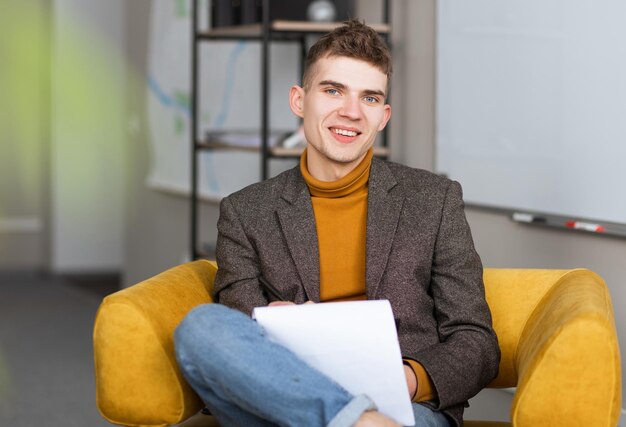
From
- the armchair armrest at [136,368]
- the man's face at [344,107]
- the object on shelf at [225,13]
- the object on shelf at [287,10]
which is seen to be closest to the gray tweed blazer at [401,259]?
the man's face at [344,107]

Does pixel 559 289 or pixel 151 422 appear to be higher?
pixel 559 289

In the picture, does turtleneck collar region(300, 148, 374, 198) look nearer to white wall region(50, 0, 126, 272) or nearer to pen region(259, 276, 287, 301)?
pen region(259, 276, 287, 301)

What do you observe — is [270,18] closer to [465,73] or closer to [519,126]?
[465,73]

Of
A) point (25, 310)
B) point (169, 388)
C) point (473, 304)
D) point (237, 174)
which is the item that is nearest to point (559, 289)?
point (473, 304)

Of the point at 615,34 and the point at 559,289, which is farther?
the point at 615,34

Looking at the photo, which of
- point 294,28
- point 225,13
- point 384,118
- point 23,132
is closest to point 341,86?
point 384,118

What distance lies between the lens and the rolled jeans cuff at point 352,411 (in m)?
1.65

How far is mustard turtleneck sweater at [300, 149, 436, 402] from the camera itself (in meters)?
2.18

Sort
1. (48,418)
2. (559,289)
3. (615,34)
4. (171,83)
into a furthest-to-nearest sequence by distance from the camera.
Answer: (171,83), (48,418), (615,34), (559,289)

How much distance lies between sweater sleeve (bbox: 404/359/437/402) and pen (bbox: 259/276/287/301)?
13.7 inches

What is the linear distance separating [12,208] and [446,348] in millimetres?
5733

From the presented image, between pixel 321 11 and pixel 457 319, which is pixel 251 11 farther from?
pixel 457 319

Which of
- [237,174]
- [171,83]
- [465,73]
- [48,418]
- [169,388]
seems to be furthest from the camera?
[171,83]

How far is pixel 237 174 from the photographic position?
4.77 m
